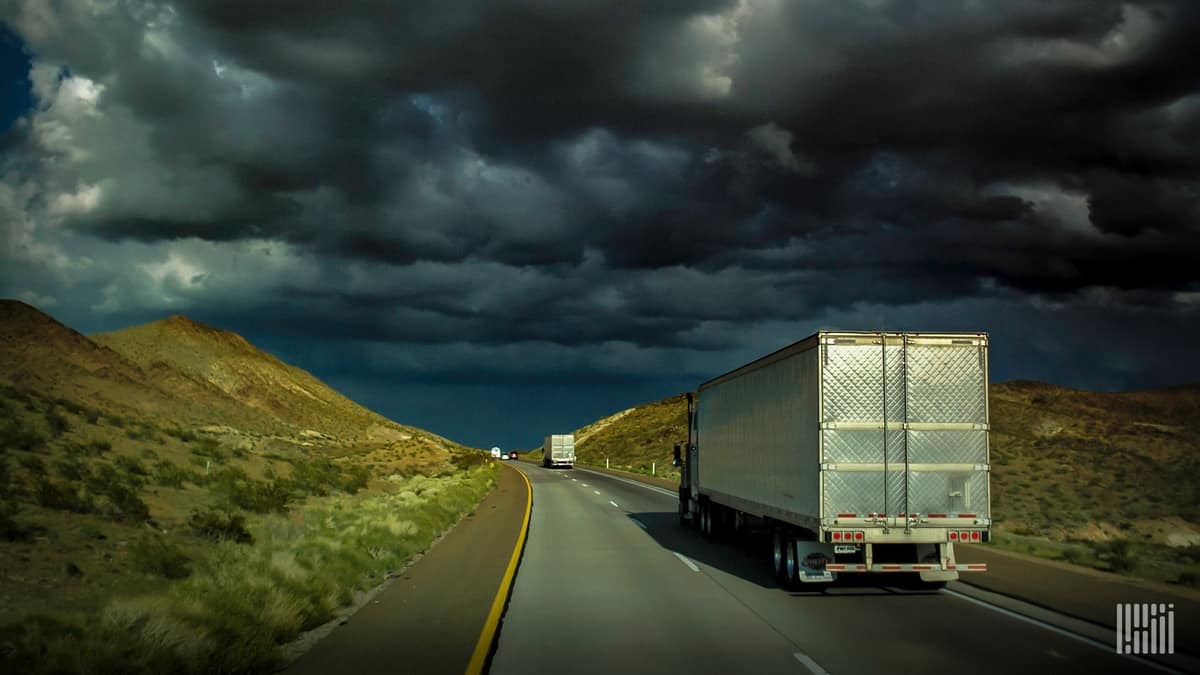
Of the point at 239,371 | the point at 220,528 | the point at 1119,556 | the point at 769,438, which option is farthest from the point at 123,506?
the point at 239,371

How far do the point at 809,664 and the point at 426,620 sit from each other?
15.4 feet

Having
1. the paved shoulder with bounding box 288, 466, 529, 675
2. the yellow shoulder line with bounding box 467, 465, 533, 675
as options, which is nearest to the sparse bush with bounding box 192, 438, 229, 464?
the paved shoulder with bounding box 288, 466, 529, 675

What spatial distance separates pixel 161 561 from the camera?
625 inches

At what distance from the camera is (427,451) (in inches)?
3750

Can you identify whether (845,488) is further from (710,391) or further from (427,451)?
(427,451)

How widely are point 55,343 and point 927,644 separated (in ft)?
296

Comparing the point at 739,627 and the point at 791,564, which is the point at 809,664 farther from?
the point at 791,564

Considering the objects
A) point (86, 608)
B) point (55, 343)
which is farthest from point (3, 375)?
point (86, 608)

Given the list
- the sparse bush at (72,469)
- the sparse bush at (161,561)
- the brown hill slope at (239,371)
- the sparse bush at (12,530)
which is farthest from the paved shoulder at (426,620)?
the brown hill slope at (239,371)

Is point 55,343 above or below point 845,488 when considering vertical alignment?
above

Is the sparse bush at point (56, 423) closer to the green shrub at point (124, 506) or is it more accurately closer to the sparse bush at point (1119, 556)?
the green shrub at point (124, 506)

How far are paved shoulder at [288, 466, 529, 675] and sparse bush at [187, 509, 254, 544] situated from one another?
480cm

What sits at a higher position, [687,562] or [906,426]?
[906,426]

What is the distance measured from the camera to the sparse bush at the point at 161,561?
15711 mm
